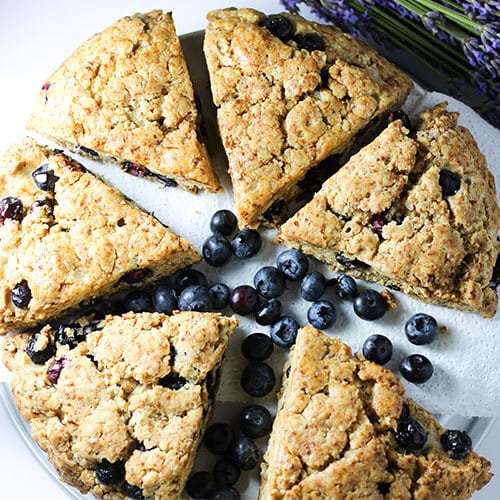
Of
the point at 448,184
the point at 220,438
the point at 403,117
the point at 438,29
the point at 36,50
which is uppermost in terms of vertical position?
the point at 438,29

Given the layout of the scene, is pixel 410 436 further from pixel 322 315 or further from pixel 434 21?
pixel 434 21

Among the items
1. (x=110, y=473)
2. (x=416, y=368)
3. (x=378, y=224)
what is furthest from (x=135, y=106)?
(x=416, y=368)

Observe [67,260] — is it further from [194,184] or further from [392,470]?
[392,470]

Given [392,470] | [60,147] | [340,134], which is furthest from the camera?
[60,147]

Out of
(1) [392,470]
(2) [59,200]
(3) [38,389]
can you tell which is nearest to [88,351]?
(3) [38,389]

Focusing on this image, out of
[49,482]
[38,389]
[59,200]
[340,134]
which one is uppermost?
[340,134]

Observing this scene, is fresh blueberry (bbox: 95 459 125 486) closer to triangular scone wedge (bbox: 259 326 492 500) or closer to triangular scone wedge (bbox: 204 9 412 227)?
triangular scone wedge (bbox: 259 326 492 500)
